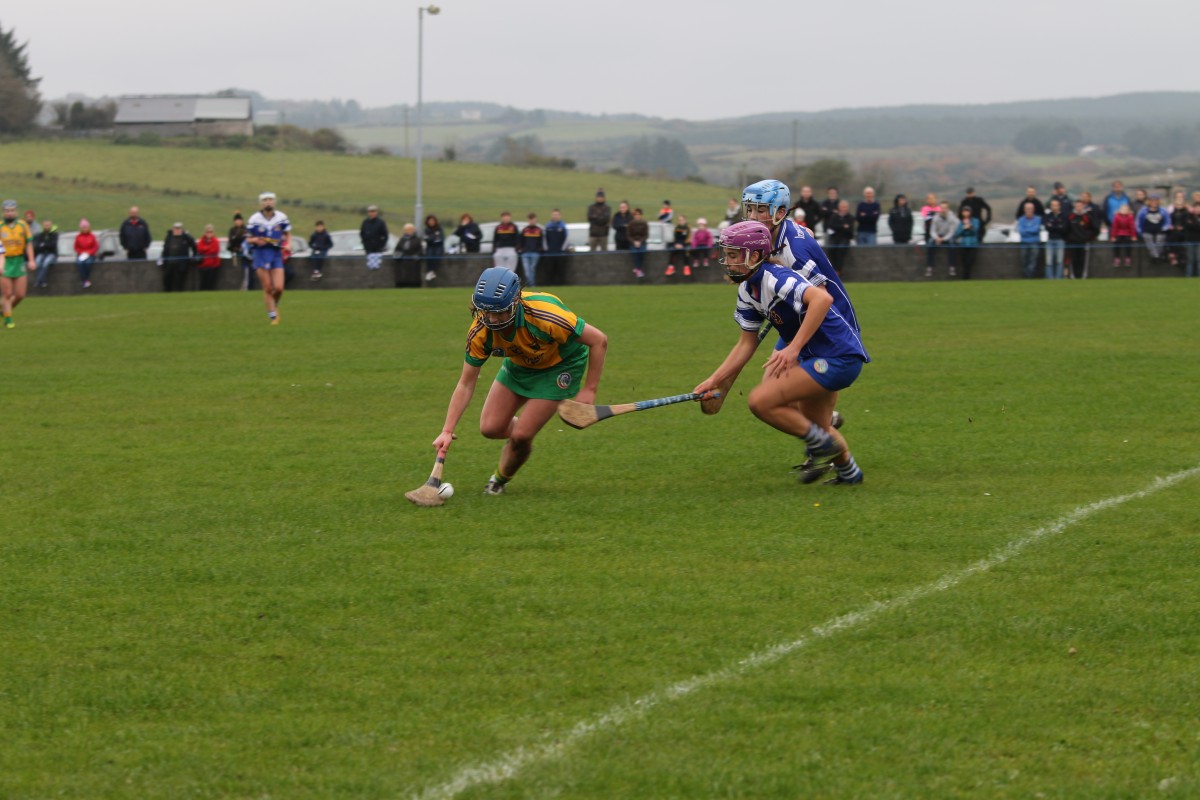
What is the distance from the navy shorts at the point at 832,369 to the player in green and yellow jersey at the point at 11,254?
16.8 meters

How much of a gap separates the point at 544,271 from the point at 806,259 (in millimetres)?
22892

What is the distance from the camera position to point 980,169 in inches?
5027

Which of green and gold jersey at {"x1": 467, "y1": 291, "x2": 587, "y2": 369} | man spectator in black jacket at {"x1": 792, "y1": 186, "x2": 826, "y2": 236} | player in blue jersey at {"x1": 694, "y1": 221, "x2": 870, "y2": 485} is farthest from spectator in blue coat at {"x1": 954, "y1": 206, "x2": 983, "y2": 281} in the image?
green and gold jersey at {"x1": 467, "y1": 291, "x2": 587, "y2": 369}

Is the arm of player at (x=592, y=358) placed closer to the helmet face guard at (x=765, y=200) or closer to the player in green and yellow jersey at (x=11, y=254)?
the helmet face guard at (x=765, y=200)

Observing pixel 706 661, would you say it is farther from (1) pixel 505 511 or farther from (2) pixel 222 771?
(1) pixel 505 511

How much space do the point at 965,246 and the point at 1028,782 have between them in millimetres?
27187

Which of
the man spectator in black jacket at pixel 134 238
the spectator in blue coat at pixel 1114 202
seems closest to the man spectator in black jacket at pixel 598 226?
the man spectator in black jacket at pixel 134 238

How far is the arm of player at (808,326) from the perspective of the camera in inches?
346

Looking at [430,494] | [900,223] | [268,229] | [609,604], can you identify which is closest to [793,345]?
[430,494]

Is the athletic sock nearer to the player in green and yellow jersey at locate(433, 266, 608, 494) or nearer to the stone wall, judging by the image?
the player in green and yellow jersey at locate(433, 266, 608, 494)

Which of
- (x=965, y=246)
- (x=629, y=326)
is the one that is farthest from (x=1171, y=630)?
(x=965, y=246)

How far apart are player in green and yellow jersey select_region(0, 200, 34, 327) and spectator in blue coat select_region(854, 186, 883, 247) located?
55.0 ft

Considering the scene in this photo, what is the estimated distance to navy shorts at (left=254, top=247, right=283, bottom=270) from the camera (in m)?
22.3

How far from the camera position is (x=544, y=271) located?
105ft
